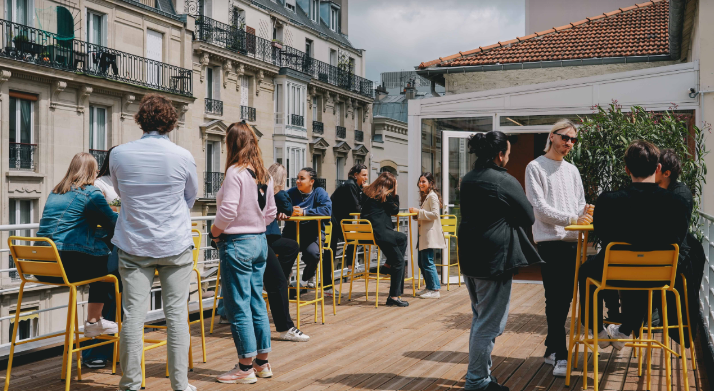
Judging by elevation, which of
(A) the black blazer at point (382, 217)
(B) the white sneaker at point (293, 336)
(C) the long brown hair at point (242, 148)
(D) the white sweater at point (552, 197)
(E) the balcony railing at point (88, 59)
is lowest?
(B) the white sneaker at point (293, 336)

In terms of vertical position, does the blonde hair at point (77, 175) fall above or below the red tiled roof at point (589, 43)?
below

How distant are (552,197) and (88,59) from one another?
2160 centimetres

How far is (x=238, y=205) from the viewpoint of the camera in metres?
4.62

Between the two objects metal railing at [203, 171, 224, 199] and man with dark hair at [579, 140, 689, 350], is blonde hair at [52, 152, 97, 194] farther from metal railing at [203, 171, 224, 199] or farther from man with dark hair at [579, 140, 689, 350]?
metal railing at [203, 171, 224, 199]

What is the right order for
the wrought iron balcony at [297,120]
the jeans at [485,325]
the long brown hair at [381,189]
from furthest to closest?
the wrought iron balcony at [297,120]
the long brown hair at [381,189]
the jeans at [485,325]

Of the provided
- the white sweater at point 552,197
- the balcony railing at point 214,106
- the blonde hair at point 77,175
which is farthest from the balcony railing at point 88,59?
the white sweater at point 552,197

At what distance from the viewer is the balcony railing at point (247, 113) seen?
31500 mm

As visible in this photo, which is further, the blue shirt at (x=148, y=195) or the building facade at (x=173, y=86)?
the building facade at (x=173, y=86)

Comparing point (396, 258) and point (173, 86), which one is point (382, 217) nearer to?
point (396, 258)

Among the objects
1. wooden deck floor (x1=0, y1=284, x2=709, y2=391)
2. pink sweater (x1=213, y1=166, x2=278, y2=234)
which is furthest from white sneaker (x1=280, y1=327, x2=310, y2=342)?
pink sweater (x1=213, y1=166, x2=278, y2=234)

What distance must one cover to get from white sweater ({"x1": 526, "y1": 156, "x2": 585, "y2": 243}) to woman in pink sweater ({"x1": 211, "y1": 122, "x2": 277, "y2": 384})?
1.93 m

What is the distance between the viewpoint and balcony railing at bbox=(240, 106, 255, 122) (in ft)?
103

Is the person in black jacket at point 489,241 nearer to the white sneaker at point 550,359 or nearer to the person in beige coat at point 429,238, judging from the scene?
the white sneaker at point 550,359

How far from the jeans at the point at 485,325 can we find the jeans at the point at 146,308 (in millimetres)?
1784
